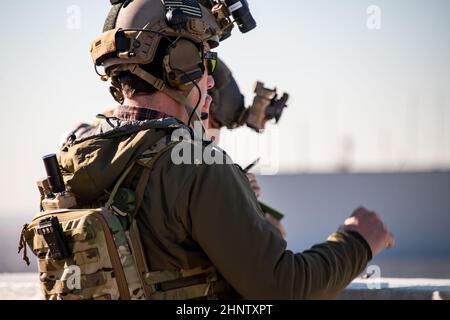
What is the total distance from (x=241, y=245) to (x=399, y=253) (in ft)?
49.8

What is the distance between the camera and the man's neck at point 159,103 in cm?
388

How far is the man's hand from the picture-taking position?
3701 mm

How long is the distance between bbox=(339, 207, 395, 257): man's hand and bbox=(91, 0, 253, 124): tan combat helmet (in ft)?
2.91

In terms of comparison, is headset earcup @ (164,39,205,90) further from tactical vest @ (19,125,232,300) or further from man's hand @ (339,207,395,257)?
man's hand @ (339,207,395,257)

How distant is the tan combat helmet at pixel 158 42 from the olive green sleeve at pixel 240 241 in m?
0.60

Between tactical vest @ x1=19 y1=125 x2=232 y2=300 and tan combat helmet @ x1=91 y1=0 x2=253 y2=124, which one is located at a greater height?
tan combat helmet @ x1=91 y1=0 x2=253 y2=124

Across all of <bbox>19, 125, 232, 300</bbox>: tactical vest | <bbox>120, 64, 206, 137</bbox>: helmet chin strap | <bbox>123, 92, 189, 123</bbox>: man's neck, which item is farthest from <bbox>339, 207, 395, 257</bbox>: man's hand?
<bbox>123, 92, 189, 123</bbox>: man's neck

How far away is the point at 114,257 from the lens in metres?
3.51

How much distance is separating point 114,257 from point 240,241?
53 cm

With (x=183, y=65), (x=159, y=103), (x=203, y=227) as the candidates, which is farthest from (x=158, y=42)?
(x=203, y=227)

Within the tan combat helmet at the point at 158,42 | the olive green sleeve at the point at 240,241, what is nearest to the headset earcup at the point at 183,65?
the tan combat helmet at the point at 158,42

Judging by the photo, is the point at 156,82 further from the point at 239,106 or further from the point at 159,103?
the point at 239,106

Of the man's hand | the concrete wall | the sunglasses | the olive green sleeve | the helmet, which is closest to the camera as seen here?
the olive green sleeve

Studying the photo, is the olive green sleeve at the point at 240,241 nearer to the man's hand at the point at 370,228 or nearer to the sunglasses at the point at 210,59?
the man's hand at the point at 370,228
